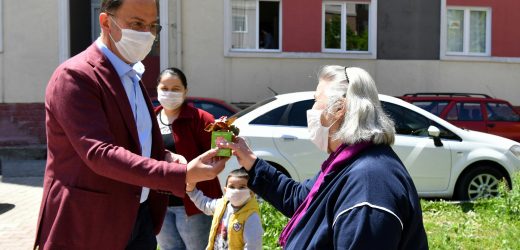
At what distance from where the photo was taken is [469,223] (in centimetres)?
714

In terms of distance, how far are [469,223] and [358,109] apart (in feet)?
16.5

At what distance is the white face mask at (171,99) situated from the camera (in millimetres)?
4964

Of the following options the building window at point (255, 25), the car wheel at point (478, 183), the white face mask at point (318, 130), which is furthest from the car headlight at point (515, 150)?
the building window at point (255, 25)

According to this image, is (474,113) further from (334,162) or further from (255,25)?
(334,162)

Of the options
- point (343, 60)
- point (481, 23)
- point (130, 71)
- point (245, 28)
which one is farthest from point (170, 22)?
point (130, 71)

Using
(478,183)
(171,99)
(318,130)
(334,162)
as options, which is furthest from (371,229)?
(478,183)

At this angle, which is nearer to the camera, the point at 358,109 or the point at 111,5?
the point at 358,109

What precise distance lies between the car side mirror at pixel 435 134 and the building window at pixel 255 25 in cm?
921

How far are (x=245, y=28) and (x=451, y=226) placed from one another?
39.3ft

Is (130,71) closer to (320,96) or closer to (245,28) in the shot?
(320,96)

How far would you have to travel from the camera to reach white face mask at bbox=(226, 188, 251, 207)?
479 cm

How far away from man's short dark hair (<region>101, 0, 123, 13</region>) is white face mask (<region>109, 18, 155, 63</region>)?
5 centimetres

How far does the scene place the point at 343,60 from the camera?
59.7 feet

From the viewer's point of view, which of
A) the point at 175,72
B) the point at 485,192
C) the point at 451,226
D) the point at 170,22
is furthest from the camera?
the point at 170,22
